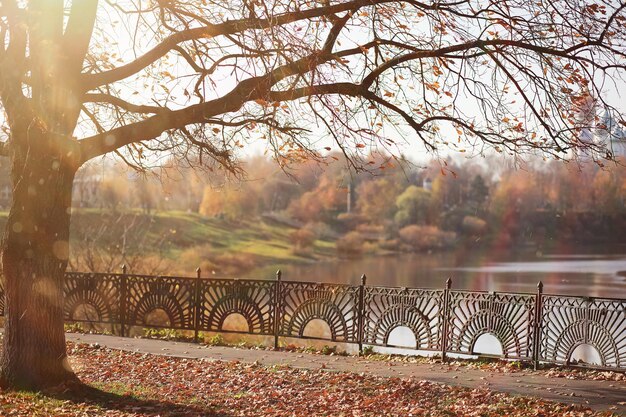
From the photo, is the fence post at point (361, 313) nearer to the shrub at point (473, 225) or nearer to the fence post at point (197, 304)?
the fence post at point (197, 304)

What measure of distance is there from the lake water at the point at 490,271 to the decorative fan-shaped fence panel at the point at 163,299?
911 inches

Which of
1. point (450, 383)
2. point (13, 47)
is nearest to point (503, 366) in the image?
point (450, 383)

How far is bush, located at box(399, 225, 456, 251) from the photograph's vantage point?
218ft

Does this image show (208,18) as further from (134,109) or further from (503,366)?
(503,366)

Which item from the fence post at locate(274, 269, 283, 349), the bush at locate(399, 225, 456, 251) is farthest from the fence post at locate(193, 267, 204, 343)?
the bush at locate(399, 225, 456, 251)

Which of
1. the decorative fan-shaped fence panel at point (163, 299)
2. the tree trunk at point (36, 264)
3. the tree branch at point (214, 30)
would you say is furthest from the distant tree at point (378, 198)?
the tree trunk at point (36, 264)

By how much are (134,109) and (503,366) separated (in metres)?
7.43

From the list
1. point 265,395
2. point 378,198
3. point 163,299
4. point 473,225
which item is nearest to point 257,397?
point 265,395

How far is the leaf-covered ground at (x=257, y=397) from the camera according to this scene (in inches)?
354

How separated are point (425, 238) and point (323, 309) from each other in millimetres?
52527

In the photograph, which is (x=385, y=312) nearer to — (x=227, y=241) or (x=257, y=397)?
(x=257, y=397)

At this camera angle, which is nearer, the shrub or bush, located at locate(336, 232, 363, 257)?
bush, located at locate(336, 232, 363, 257)

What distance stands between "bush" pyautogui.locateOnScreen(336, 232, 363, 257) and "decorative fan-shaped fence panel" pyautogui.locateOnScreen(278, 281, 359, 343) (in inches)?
1895

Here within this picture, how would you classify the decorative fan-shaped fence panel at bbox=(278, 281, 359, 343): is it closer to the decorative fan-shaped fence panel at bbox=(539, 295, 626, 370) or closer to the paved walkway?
the paved walkway
